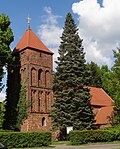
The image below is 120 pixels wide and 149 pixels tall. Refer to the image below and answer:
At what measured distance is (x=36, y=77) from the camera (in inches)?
1690

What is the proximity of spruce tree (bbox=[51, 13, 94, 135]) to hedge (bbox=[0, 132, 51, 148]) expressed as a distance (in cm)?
748

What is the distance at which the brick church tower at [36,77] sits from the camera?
41.3 metres

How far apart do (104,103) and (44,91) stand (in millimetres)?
14411

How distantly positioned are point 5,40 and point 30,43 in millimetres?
6840

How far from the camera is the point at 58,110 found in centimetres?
3716

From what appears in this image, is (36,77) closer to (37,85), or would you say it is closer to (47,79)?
(37,85)

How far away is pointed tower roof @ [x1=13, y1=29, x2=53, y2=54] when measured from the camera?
44.5 metres

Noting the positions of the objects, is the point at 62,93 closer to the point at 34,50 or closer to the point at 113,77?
the point at 113,77

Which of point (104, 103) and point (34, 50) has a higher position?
point (34, 50)

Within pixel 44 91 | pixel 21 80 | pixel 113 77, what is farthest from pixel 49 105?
pixel 113 77

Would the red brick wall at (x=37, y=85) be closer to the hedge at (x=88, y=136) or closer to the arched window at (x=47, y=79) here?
the arched window at (x=47, y=79)

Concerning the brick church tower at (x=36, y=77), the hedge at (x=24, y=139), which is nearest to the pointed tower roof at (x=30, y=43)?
the brick church tower at (x=36, y=77)

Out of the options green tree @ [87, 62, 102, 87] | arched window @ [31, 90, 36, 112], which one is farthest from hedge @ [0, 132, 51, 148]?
green tree @ [87, 62, 102, 87]

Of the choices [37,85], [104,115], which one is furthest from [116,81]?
[104,115]
